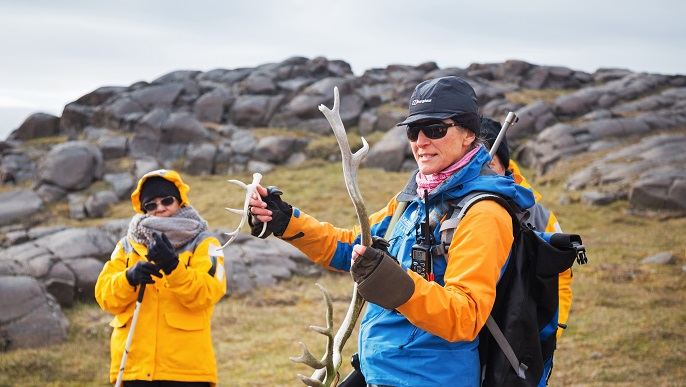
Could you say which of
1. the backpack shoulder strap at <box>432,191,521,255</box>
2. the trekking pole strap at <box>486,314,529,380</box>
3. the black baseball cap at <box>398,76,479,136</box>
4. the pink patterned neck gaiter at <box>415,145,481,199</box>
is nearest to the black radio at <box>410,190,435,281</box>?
the backpack shoulder strap at <box>432,191,521,255</box>

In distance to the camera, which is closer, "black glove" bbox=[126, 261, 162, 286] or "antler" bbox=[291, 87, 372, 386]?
"antler" bbox=[291, 87, 372, 386]

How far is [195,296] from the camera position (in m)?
4.94

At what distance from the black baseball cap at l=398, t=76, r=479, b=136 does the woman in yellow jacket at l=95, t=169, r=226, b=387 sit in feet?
7.21

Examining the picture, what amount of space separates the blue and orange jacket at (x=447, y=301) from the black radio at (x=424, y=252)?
50 millimetres

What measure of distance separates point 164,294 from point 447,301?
2.99 metres

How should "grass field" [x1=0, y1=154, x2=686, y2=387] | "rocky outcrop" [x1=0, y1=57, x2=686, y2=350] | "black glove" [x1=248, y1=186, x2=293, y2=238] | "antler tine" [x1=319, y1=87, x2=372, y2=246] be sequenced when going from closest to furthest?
"antler tine" [x1=319, y1=87, x2=372, y2=246] < "black glove" [x1=248, y1=186, x2=293, y2=238] < "grass field" [x1=0, y1=154, x2=686, y2=387] < "rocky outcrop" [x1=0, y1=57, x2=686, y2=350]

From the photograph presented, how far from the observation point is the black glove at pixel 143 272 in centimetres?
482

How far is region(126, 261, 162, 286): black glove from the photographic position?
4824 mm

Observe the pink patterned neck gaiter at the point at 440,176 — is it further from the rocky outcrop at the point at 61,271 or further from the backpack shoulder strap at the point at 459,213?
the rocky outcrop at the point at 61,271

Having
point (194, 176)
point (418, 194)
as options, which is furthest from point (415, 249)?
point (194, 176)

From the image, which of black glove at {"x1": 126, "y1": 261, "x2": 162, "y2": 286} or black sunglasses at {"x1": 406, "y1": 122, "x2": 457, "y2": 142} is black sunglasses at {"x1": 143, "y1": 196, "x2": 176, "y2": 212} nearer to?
black glove at {"x1": 126, "y1": 261, "x2": 162, "y2": 286}

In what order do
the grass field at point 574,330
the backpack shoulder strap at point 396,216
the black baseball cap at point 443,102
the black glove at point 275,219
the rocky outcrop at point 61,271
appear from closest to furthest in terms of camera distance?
the black baseball cap at point 443,102 → the backpack shoulder strap at point 396,216 → the black glove at point 275,219 → the grass field at point 574,330 → the rocky outcrop at point 61,271

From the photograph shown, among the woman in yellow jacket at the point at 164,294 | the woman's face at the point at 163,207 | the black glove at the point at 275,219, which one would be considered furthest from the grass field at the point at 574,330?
the black glove at the point at 275,219

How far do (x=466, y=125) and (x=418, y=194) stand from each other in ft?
1.32
